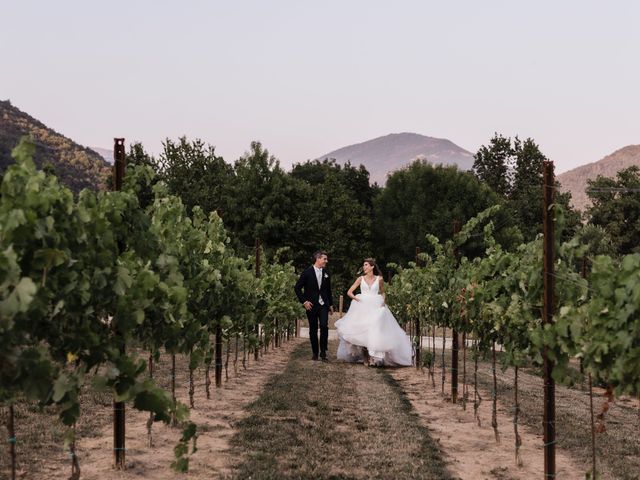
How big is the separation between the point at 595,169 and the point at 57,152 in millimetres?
93227

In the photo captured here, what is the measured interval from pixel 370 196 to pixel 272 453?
180 feet

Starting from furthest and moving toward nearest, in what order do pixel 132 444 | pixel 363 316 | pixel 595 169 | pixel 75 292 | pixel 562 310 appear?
pixel 595 169
pixel 363 316
pixel 132 444
pixel 562 310
pixel 75 292

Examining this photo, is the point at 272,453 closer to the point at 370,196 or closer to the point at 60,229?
the point at 60,229

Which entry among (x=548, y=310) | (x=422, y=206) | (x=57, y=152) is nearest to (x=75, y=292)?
(x=548, y=310)

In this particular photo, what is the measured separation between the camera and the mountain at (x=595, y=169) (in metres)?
123

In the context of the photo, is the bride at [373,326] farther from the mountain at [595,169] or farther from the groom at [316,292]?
the mountain at [595,169]

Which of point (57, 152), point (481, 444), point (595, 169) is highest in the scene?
point (595, 169)

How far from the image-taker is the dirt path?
6.82 m

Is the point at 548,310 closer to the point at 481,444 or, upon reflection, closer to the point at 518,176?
the point at 481,444

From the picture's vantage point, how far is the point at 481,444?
796cm

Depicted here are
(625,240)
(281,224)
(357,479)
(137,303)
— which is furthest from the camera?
(625,240)

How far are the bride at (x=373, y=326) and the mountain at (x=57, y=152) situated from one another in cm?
3884

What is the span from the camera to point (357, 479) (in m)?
6.30

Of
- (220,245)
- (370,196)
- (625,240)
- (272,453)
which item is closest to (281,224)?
(370,196)
